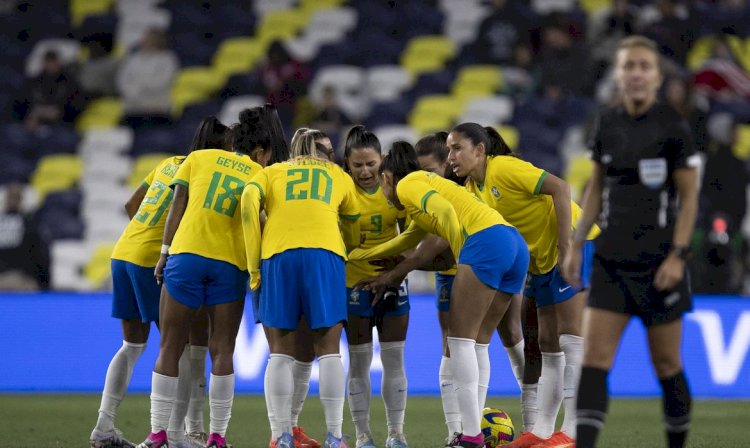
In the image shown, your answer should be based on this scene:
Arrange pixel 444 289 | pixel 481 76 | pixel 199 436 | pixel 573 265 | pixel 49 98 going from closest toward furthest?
pixel 573 265
pixel 199 436
pixel 444 289
pixel 49 98
pixel 481 76

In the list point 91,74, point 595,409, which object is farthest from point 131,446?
point 91,74

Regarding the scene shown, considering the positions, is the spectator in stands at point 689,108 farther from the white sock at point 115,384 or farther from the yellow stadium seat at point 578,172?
the white sock at point 115,384

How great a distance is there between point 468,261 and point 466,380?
72cm

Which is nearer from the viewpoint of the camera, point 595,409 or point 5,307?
point 595,409

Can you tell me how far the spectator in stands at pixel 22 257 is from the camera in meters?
14.4

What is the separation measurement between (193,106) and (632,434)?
10.6m

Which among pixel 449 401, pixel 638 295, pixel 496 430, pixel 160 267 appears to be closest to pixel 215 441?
pixel 160 267

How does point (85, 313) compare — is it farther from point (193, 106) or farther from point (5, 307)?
point (193, 106)

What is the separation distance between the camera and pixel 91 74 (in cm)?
1783

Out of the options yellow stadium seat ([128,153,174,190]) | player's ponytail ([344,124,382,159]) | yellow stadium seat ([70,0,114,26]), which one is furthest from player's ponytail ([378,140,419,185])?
yellow stadium seat ([70,0,114,26])

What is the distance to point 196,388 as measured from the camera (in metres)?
7.80

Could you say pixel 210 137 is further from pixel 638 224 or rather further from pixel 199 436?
pixel 638 224

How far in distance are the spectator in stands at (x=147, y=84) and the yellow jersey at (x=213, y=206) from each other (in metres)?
10.6

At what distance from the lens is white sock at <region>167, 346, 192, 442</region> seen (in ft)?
24.4
